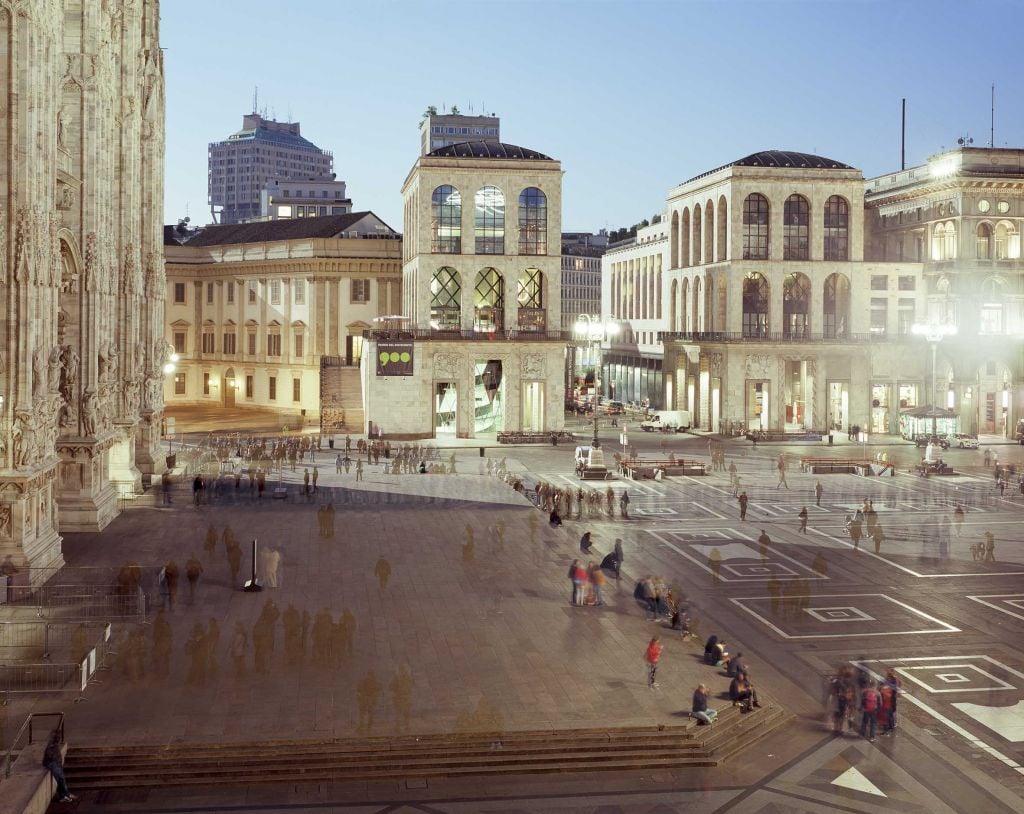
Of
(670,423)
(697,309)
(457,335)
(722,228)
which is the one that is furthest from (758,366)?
(457,335)

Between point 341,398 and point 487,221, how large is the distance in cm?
1501

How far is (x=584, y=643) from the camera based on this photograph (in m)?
24.5

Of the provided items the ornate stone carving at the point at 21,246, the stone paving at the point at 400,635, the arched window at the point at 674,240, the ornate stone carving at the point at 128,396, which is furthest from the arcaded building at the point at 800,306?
the ornate stone carving at the point at 21,246

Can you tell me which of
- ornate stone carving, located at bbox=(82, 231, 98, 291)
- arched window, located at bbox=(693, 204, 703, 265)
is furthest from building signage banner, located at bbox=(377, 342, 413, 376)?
ornate stone carving, located at bbox=(82, 231, 98, 291)

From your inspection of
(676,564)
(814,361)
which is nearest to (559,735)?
(676,564)

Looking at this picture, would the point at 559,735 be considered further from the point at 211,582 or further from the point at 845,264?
the point at 845,264

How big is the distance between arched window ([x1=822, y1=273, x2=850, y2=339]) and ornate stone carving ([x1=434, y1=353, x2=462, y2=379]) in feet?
83.3

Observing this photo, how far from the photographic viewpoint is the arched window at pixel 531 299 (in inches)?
2835

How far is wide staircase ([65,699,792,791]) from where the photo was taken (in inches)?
696

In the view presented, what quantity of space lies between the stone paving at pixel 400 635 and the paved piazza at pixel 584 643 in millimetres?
73

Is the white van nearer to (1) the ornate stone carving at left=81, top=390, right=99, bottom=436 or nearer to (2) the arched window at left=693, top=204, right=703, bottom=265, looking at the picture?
(2) the arched window at left=693, top=204, right=703, bottom=265

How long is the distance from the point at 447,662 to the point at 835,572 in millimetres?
14453

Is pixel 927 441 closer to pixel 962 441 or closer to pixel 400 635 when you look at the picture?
pixel 962 441

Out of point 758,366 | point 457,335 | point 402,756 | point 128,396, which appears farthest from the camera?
point 758,366
